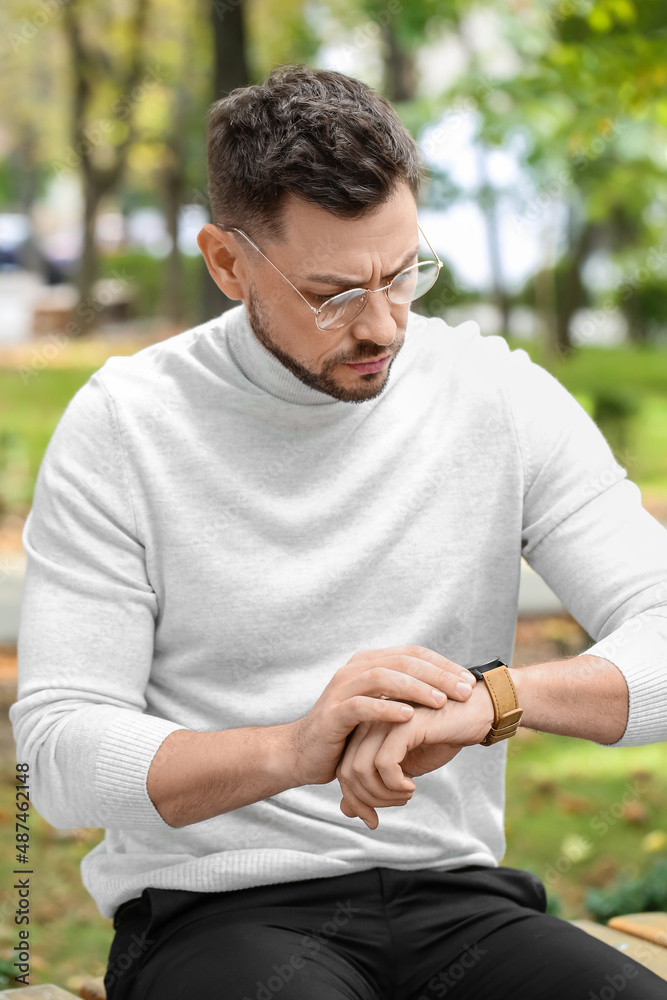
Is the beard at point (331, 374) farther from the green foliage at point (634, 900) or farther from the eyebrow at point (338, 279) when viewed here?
the green foliage at point (634, 900)

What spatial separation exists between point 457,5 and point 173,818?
5.79 m

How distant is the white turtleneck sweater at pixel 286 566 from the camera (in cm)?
204

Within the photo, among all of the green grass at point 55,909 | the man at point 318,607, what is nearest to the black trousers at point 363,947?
the man at point 318,607

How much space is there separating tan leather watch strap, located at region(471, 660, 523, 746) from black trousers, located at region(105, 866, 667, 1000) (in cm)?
36

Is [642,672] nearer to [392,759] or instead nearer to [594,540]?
[594,540]

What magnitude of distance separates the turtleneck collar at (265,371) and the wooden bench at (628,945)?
130 cm

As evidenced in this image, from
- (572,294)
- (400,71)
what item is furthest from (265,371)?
(572,294)

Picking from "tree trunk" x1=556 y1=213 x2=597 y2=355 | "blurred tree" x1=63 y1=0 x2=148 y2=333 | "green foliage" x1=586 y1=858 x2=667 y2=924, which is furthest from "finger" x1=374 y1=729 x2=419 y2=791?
"tree trunk" x1=556 y1=213 x2=597 y2=355

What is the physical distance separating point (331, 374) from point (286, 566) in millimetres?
384

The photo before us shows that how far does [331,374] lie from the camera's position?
7.07 feet

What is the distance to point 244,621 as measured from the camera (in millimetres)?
2133

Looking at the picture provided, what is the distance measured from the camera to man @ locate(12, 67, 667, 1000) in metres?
1.90

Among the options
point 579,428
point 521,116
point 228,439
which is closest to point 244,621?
point 228,439

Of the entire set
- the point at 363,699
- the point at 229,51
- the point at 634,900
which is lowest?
the point at 634,900
